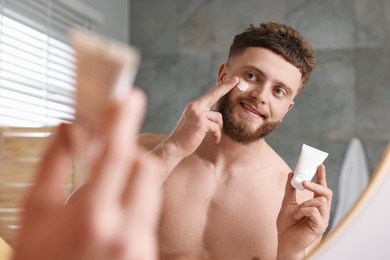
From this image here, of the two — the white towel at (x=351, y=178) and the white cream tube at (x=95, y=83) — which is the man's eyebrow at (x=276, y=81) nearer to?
the white towel at (x=351, y=178)

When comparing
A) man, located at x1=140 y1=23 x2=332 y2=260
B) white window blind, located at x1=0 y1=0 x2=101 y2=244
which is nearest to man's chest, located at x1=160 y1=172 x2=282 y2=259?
man, located at x1=140 y1=23 x2=332 y2=260

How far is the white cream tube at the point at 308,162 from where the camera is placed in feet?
1.46

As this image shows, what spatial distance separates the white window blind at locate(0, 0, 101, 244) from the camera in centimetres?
38

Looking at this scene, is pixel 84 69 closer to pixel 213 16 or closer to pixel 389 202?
pixel 213 16

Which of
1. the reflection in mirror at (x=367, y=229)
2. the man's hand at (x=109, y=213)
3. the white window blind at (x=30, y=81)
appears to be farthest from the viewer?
the reflection in mirror at (x=367, y=229)

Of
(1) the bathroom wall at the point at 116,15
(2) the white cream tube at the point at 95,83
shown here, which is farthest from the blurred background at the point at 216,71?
(2) the white cream tube at the point at 95,83

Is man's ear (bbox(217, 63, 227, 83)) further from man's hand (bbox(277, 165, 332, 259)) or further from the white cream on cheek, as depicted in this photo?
man's hand (bbox(277, 165, 332, 259))

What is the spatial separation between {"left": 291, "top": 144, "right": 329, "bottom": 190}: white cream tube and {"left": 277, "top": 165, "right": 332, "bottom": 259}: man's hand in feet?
0.07

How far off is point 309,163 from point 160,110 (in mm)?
142

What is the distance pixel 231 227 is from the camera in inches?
17.6

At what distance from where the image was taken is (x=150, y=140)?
0.42 m

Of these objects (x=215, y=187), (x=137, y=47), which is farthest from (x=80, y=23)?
(x=215, y=187)

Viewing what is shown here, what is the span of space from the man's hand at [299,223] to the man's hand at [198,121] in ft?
0.33

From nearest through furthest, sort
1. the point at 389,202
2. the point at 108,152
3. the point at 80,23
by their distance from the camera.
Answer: the point at 108,152 → the point at 80,23 → the point at 389,202
